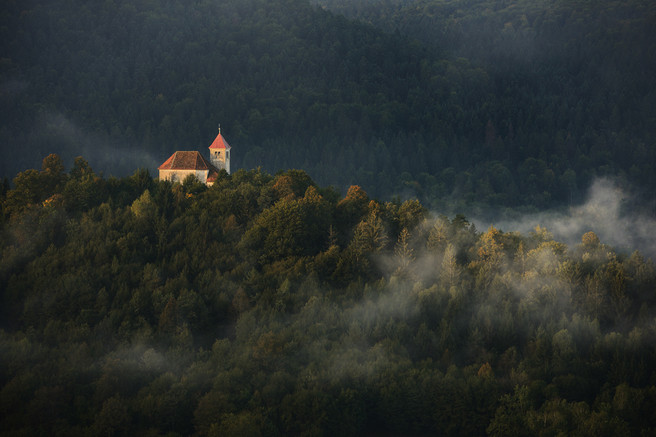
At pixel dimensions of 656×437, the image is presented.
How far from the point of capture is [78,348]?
86.0m

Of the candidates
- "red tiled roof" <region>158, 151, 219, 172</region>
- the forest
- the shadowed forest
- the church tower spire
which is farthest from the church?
the shadowed forest

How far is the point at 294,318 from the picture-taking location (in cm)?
9112

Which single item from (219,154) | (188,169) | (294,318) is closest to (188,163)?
(188,169)

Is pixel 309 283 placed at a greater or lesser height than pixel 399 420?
greater

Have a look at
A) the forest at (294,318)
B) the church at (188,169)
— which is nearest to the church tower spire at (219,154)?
the church at (188,169)

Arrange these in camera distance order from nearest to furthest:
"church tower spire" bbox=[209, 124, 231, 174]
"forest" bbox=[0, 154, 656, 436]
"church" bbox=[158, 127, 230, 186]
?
"forest" bbox=[0, 154, 656, 436]
"church" bbox=[158, 127, 230, 186]
"church tower spire" bbox=[209, 124, 231, 174]

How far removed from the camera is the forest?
260ft

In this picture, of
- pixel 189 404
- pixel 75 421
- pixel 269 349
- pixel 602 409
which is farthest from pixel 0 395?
pixel 602 409

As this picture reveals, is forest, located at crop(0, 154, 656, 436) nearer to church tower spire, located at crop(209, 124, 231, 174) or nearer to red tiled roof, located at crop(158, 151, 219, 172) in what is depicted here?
red tiled roof, located at crop(158, 151, 219, 172)

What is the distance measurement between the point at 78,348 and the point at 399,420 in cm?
3149

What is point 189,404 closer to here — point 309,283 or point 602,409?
point 309,283

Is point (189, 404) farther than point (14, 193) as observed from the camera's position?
No

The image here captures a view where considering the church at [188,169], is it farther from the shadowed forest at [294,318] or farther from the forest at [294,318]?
the shadowed forest at [294,318]

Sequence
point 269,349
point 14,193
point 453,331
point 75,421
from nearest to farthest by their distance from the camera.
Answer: point 75,421 < point 269,349 < point 453,331 < point 14,193
